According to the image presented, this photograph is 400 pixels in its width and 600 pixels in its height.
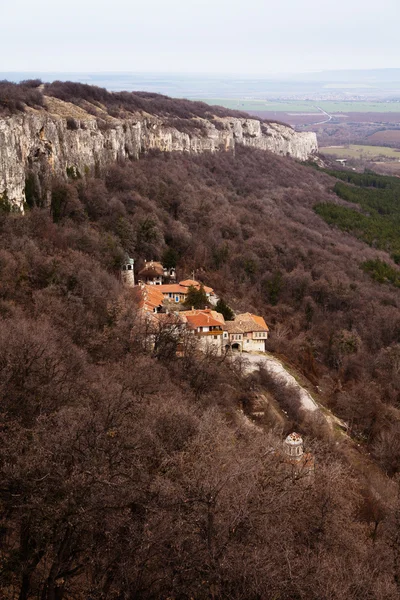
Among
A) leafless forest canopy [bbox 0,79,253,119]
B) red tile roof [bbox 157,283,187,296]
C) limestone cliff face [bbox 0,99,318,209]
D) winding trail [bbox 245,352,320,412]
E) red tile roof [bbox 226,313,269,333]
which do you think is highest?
leafless forest canopy [bbox 0,79,253,119]

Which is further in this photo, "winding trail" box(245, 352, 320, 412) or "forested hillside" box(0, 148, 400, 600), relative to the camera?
"winding trail" box(245, 352, 320, 412)

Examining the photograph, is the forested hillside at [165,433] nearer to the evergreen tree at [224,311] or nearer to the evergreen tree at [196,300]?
the evergreen tree at [224,311]

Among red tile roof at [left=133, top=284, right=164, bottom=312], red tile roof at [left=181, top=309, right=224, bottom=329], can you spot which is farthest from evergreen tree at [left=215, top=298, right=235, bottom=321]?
red tile roof at [left=133, top=284, right=164, bottom=312]

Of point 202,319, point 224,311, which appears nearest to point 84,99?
point 224,311

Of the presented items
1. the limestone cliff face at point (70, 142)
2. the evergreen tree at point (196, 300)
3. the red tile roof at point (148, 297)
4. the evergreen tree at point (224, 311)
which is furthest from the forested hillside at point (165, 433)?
the evergreen tree at point (196, 300)

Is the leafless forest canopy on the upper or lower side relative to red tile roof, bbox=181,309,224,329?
upper

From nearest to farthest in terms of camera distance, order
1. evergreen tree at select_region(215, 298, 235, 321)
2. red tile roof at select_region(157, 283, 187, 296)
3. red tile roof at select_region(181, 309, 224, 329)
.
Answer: red tile roof at select_region(181, 309, 224, 329) < evergreen tree at select_region(215, 298, 235, 321) < red tile roof at select_region(157, 283, 187, 296)

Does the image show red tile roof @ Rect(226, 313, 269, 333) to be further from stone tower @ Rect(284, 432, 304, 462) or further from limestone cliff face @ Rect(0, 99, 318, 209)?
limestone cliff face @ Rect(0, 99, 318, 209)
